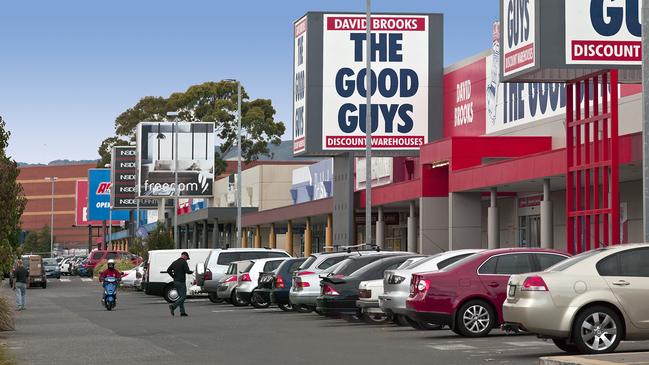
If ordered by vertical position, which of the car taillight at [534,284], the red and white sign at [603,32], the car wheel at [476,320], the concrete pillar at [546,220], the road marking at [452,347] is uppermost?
the red and white sign at [603,32]

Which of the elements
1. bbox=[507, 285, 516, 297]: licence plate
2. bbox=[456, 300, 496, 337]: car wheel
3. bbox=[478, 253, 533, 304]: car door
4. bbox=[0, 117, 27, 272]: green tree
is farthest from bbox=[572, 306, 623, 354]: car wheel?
bbox=[0, 117, 27, 272]: green tree

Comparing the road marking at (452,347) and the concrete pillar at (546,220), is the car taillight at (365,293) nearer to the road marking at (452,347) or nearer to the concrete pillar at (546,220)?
the road marking at (452,347)

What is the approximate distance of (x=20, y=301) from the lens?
42.0 metres

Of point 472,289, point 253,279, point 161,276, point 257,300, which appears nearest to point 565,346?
point 472,289

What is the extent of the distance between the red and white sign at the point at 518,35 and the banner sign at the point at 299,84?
21.2 metres

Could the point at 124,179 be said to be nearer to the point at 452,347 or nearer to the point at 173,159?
the point at 173,159

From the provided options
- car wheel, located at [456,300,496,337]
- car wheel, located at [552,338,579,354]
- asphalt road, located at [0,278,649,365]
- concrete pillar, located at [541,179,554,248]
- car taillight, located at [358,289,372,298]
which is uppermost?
concrete pillar, located at [541,179,554,248]

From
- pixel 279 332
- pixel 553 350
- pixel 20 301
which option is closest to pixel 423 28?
pixel 20 301

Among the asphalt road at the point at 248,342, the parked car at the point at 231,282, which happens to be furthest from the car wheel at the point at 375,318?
the parked car at the point at 231,282

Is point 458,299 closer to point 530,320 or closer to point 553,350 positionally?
point 553,350

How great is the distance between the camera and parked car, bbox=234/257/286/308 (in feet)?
125

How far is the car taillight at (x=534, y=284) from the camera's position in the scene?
18.7 meters

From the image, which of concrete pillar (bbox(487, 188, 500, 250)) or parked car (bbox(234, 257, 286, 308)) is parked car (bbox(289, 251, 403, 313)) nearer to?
parked car (bbox(234, 257, 286, 308))

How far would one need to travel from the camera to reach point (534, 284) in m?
18.8
